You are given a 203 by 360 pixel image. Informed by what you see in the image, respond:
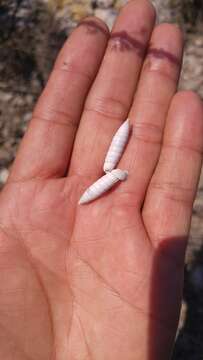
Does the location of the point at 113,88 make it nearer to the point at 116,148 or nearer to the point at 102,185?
the point at 116,148

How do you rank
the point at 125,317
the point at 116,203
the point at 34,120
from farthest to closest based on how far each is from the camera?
1. the point at 34,120
2. the point at 116,203
3. the point at 125,317

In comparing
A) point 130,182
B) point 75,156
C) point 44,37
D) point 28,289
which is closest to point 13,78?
point 44,37

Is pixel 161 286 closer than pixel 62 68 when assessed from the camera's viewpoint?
Yes

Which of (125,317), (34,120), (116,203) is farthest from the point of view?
(34,120)

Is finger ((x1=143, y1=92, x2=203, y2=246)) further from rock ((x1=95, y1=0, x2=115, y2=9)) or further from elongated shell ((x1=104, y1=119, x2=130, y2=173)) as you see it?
rock ((x1=95, y1=0, x2=115, y2=9))

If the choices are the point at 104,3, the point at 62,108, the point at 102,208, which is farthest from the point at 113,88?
the point at 104,3

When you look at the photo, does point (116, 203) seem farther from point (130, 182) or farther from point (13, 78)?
point (13, 78)
